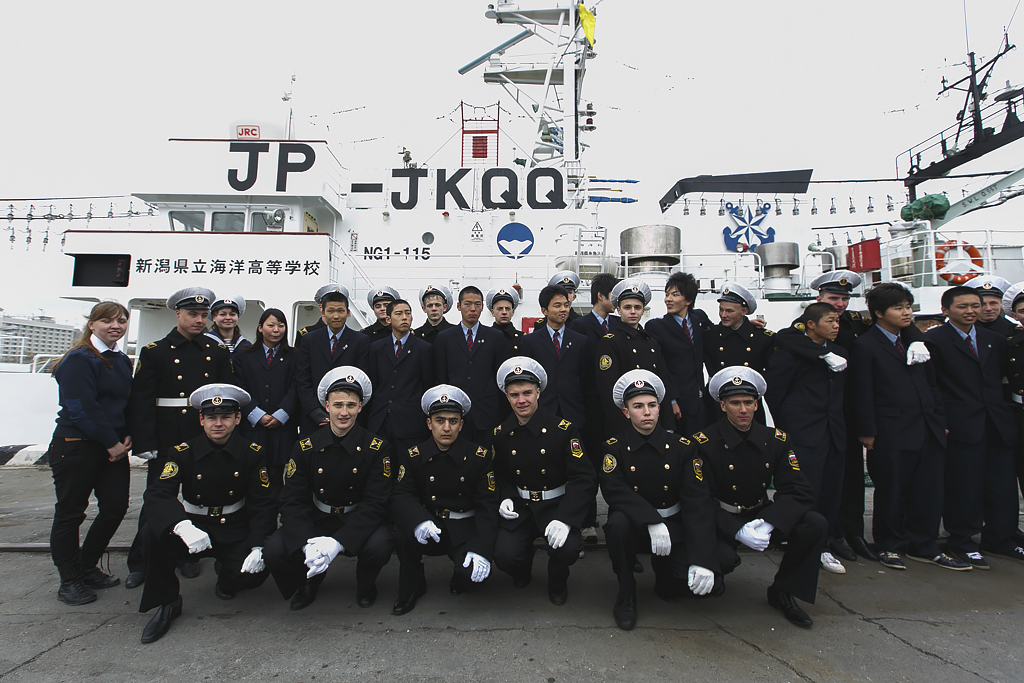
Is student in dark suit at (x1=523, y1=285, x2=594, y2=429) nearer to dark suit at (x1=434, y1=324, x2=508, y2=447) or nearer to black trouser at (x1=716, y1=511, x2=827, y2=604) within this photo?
dark suit at (x1=434, y1=324, x2=508, y2=447)

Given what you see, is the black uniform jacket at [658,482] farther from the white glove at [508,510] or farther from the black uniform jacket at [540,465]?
the white glove at [508,510]

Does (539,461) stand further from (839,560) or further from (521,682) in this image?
(839,560)

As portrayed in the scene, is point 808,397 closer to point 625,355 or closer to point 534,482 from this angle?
point 625,355

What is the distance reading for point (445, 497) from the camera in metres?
3.25

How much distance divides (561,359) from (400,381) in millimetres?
1249

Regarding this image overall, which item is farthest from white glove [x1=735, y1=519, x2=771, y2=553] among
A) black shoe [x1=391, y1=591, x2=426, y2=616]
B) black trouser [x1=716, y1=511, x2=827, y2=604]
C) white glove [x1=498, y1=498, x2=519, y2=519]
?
black shoe [x1=391, y1=591, x2=426, y2=616]

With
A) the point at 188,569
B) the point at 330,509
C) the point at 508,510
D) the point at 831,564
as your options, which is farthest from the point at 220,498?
the point at 831,564

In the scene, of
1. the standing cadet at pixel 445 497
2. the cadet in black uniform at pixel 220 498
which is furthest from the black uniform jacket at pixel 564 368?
the cadet in black uniform at pixel 220 498

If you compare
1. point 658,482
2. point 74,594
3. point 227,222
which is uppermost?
point 227,222

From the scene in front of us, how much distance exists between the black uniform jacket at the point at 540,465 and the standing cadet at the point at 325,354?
1520mm

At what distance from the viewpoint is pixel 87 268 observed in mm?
8875

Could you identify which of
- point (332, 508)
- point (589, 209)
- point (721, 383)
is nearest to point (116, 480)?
point (332, 508)

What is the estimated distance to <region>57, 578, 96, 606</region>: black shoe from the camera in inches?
125

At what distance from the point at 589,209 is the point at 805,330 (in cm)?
672
